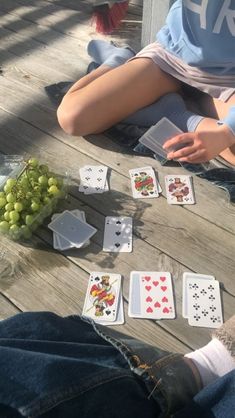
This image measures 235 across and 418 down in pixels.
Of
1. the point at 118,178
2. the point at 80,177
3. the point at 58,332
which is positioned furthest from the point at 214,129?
the point at 58,332

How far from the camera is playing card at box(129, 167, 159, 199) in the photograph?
149 cm

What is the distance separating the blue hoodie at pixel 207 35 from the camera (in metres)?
1.52

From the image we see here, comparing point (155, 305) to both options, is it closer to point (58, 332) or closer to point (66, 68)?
point (58, 332)

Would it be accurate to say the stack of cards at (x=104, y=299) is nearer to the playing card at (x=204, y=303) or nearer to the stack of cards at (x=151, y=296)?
the stack of cards at (x=151, y=296)

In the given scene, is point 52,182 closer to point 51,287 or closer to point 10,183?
point 10,183

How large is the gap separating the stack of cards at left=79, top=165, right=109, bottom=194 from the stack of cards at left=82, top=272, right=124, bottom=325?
341 millimetres

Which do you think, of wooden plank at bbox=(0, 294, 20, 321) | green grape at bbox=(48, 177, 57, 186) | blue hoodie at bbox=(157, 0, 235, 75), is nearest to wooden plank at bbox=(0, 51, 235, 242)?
green grape at bbox=(48, 177, 57, 186)

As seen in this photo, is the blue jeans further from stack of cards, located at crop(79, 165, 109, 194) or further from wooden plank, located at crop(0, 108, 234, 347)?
stack of cards, located at crop(79, 165, 109, 194)

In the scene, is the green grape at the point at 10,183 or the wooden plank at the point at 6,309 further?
the green grape at the point at 10,183

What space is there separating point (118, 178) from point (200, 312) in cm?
57

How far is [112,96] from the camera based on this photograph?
165 cm

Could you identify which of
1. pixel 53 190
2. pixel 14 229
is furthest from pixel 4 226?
pixel 53 190

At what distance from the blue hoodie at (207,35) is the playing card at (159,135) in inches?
8.8

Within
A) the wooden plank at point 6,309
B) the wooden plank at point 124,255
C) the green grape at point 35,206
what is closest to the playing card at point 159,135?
the wooden plank at point 124,255
